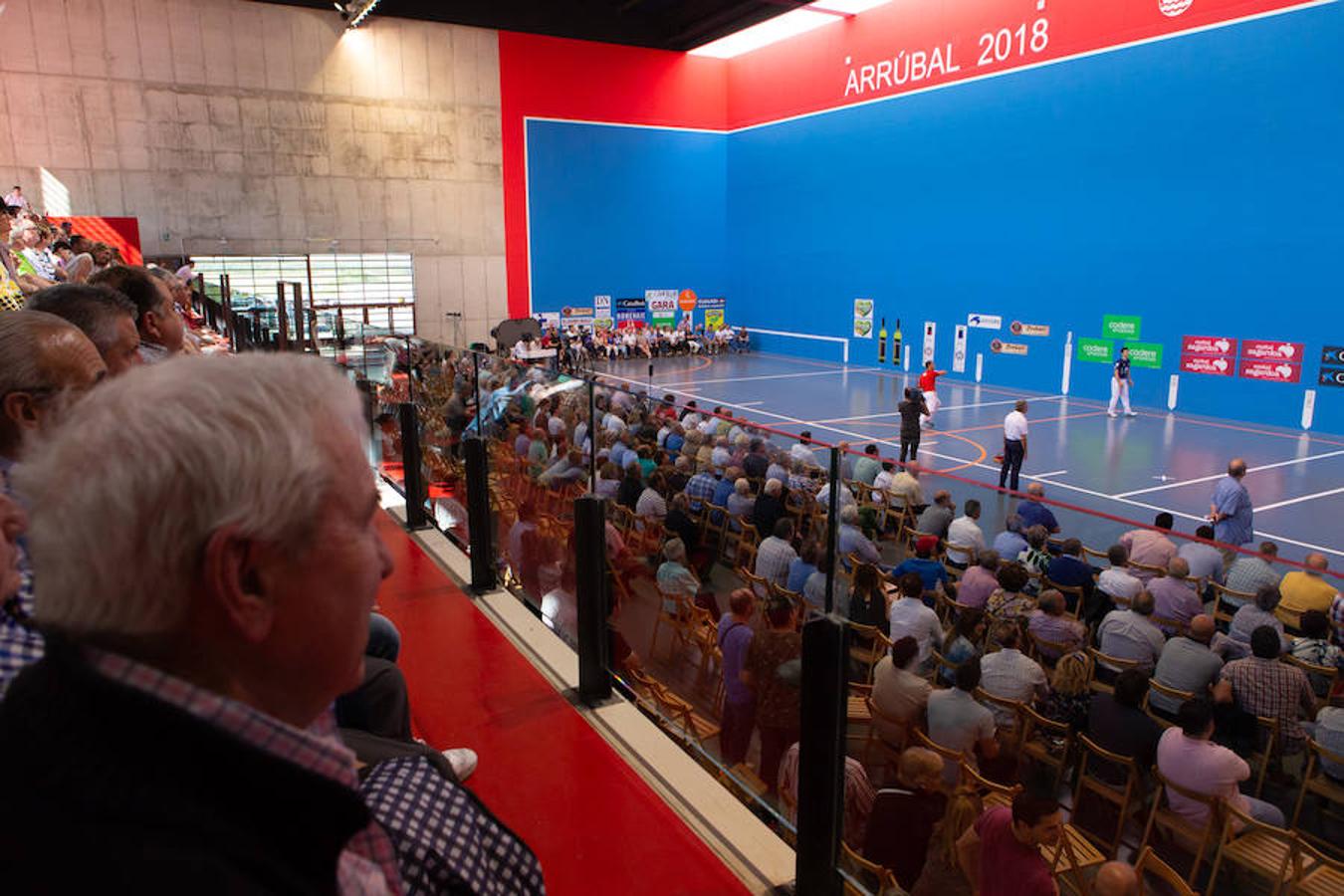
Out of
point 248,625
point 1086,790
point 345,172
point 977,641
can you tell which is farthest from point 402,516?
point 345,172

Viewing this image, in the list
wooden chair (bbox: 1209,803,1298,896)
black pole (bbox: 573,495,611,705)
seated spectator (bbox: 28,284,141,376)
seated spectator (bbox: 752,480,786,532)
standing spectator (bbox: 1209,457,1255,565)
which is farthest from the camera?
standing spectator (bbox: 1209,457,1255,565)

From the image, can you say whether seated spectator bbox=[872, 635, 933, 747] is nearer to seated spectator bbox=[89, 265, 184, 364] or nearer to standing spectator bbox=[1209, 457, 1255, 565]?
seated spectator bbox=[89, 265, 184, 364]

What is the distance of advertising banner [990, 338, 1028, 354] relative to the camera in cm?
1948

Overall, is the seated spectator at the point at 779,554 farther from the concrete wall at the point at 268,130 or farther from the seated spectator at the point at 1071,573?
the concrete wall at the point at 268,130

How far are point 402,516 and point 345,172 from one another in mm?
18738

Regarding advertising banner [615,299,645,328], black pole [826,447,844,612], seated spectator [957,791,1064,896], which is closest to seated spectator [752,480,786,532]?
black pole [826,447,844,612]

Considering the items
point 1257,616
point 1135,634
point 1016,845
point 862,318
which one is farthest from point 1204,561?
point 862,318

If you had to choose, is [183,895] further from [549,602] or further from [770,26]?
[770,26]

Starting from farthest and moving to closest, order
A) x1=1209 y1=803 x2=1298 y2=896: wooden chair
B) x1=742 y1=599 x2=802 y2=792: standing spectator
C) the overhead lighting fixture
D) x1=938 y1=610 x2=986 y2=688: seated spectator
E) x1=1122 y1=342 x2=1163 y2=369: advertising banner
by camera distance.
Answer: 1. the overhead lighting fixture
2. x1=1122 y1=342 x2=1163 y2=369: advertising banner
3. x1=938 y1=610 x2=986 y2=688: seated spectator
4. x1=1209 y1=803 x2=1298 y2=896: wooden chair
5. x1=742 y1=599 x2=802 y2=792: standing spectator

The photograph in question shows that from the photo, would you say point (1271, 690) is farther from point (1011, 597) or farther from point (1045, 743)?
point (1011, 597)

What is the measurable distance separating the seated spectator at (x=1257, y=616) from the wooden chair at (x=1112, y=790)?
5.18ft

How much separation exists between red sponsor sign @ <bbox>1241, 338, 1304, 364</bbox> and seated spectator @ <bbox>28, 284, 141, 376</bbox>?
1745cm

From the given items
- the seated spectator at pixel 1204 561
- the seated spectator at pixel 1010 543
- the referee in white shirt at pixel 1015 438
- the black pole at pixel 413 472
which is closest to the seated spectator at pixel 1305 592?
the seated spectator at pixel 1204 561

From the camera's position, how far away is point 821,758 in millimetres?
2467
